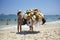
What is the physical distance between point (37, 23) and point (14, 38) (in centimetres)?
184

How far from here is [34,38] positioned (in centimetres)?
862

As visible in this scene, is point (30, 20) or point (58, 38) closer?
point (58, 38)

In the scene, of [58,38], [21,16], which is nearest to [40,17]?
[21,16]

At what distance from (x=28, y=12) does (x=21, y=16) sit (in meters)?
0.67

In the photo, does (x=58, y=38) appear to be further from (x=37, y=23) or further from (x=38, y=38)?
(x=37, y=23)

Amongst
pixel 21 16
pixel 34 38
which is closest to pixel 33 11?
pixel 21 16

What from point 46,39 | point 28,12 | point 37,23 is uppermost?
point 28,12

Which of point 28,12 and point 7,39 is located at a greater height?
point 28,12

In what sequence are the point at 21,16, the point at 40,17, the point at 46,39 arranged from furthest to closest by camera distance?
the point at 21,16, the point at 40,17, the point at 46,39

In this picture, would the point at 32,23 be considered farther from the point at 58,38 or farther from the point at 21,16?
the point at 58,38

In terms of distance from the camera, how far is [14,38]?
8.75 metres

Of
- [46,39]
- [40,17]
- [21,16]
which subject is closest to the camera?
[46,39]

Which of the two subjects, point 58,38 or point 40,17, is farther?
point 40,17

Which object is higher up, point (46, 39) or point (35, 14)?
point (35, 14)
